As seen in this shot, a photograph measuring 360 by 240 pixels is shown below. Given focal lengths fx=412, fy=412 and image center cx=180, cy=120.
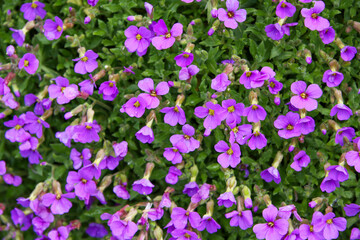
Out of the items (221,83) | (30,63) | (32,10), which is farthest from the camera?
(32,10)

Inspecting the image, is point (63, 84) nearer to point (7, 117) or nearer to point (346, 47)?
point (7, 117)

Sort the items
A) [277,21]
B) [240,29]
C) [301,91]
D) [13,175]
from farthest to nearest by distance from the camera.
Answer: [13,175], [240,29], [277,21], [301,91]

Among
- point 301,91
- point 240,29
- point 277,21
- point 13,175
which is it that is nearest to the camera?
point 301,91

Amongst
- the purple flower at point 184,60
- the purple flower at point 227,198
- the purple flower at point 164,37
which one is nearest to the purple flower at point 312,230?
the purple flower at point 227,198

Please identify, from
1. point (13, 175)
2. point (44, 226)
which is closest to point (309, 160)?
point (44, 226)

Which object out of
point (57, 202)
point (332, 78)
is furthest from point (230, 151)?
point (57, 202)

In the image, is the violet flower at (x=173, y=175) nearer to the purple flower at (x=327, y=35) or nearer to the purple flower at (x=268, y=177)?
the purple flower at (x=268, y=177)

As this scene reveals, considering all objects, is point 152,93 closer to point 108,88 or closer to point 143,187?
point 108,88
